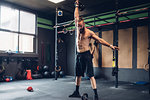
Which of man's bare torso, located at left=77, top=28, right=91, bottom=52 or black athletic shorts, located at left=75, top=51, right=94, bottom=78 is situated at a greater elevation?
man's bare torso, located at left=77, top=28, right=91, bottom=52

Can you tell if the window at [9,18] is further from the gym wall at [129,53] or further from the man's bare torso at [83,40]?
the man's bare torso at [83,40]

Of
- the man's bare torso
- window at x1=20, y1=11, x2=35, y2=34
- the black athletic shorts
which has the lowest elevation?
the black athletic shorts

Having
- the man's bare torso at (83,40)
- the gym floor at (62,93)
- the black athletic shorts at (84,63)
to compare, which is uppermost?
the man's bare torso at (83,40)

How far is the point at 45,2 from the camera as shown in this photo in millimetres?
6188

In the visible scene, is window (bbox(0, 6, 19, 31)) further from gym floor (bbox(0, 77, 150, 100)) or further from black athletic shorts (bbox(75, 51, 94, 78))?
black athletic shorts (bbox(75, 51, 94, 78))

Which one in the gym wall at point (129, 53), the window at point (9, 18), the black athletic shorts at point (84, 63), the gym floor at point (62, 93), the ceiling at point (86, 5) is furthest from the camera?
the window at point (9, 18)

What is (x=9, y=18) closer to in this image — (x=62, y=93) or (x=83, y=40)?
(x=62, y=93)

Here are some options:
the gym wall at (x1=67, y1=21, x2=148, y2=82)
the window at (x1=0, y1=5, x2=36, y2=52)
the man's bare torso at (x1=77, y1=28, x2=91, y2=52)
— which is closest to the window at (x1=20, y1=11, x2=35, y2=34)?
the window at (x1=0, y1=5, x2=36, y2=52)

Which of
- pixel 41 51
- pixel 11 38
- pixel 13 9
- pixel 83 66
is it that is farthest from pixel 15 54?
pixel 83 66

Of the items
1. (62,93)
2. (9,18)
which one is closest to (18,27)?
(9,18)

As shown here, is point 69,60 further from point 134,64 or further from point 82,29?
point 82,29

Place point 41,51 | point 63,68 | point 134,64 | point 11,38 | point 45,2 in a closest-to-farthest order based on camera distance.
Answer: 1. point 134,64
2. point 45,2
3. point 11,38
4. point 41,51
5. point 63,68

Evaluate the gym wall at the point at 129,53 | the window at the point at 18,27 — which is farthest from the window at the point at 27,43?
the gym wall at the point at 129,53

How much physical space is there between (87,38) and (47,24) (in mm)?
5479
